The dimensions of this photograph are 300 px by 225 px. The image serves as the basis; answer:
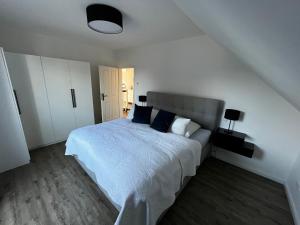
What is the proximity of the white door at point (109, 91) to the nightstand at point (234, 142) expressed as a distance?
3274 millimetres

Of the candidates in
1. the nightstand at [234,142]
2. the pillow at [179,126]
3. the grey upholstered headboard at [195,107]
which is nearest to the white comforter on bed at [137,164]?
the pillow at [179,126]

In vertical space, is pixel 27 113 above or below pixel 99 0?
below

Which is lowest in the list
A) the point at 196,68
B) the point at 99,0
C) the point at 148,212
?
the point at 148,212

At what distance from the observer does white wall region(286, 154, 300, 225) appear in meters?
1.66

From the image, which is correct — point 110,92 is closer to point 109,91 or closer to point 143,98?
point 109,91

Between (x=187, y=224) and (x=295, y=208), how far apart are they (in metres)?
1.45

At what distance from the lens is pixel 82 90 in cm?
351

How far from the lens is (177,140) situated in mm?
2150

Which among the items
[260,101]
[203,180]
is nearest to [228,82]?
[260,101]

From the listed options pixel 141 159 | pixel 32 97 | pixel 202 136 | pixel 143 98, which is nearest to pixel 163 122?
pixel 202 136

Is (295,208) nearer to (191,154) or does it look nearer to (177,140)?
(191,154)

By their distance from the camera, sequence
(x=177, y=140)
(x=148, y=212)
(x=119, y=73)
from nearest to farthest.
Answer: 1. (x=148, y=212)
2. (x=177, y=140)
3. (x=119, y=73)

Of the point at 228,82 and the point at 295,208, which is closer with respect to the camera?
the point at 295,208

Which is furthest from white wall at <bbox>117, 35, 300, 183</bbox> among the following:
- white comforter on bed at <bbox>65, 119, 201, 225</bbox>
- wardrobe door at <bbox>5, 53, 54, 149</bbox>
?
wardrobe door at <bbox>5, 53, 54, 149</bbox>
